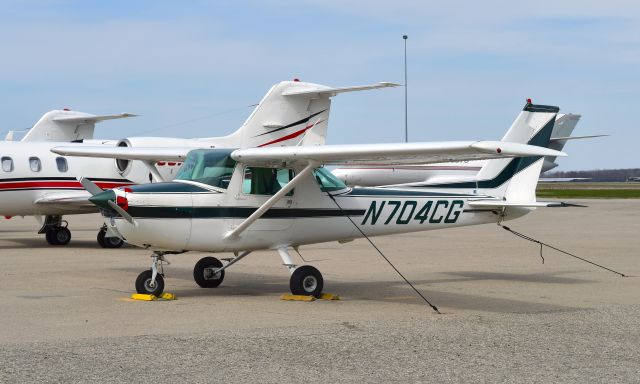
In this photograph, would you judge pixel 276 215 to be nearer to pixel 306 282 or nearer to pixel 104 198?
pixel 306 282

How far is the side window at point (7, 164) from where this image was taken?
21281 mm

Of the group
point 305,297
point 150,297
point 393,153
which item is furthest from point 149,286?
point 393,153

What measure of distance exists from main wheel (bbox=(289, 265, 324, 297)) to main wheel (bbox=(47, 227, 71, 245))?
1165cm

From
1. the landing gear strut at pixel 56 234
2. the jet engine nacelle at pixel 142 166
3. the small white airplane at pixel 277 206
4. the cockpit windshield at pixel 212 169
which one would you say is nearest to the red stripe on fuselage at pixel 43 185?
the jet engine nacelle at pixel 142 166

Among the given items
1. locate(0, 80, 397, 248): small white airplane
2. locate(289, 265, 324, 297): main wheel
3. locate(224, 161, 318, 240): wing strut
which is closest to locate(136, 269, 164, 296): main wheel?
locate(224, 161, 318, 240): wing strut

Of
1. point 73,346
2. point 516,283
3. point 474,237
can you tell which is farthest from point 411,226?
point 474,237

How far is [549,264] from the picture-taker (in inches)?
660

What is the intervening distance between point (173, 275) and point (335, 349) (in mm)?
7035

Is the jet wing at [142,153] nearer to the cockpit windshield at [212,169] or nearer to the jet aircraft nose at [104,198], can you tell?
the cockpit windshield at [212,169]

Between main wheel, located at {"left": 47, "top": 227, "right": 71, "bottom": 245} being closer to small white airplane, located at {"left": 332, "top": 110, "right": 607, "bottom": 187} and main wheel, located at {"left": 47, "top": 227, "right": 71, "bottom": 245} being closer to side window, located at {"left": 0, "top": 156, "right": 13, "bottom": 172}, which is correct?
side window, located at {"left": 0, "top": 156, "right": 13, "bottom": 172}

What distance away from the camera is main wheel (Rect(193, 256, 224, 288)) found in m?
13.3

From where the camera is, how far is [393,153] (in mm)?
10828

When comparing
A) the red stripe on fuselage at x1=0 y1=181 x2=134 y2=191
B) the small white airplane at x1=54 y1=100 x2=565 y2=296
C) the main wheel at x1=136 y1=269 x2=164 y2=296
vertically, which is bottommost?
the main wheel at x1=136 y1=269 x2=164 y2=296

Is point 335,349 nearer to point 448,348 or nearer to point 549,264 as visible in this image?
point 448,348
